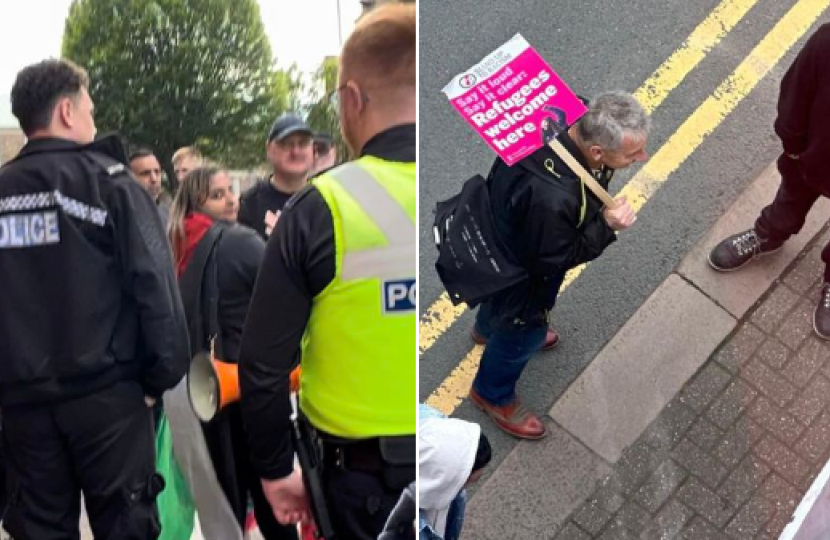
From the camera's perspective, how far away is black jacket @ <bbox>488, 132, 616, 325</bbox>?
1.72 m

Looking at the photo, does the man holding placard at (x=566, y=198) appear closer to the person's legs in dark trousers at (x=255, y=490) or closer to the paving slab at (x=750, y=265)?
the paving slab at (x=750, y=265)

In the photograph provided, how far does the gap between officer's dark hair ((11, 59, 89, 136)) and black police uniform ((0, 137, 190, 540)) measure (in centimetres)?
3

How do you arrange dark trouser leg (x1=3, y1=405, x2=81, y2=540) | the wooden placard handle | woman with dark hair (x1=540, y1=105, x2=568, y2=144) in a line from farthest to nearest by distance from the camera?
the wooden placard handle → woman with dark hair (x1=540, y1=105, x2=568, y2=144) → dark trouser leg (x1=3, y1=405, x2=81, y2=540)

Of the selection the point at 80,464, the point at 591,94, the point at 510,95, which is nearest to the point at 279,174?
the point at 80,464

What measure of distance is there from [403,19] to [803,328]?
1.94 metres

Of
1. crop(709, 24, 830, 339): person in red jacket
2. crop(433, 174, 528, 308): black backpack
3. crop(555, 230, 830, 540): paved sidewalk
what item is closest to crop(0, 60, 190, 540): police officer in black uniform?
crop(433, 174, 528, 308): black backpack

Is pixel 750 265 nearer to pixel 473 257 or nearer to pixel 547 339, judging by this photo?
pixel 547 339

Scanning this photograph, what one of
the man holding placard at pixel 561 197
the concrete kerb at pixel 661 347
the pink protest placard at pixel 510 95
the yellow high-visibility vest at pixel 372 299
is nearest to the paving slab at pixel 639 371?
the concrete kerb at pixel 661 347

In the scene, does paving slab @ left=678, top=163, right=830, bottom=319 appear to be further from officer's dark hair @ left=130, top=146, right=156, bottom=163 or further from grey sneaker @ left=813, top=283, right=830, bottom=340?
officer's dark hair @ left=130, top=146, right=156, bottom=163

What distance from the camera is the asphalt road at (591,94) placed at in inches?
97.0

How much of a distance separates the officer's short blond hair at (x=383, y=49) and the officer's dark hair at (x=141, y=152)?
17 centimetres

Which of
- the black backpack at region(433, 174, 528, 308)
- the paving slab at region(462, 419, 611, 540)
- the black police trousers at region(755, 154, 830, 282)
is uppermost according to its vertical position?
the black backpack at region(433, 174, 528, 308)

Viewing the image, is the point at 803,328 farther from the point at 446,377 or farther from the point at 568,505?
the point at 446,377

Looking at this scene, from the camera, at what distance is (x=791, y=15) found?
9.46 ft
